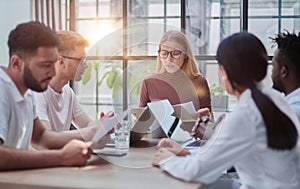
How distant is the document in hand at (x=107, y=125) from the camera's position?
1908 mm

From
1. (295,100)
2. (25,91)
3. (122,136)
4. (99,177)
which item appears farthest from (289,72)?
(25,91)

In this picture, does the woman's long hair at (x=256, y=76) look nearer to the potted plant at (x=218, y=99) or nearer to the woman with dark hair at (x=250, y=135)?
the woman with dark hair at (x=250, y=135)

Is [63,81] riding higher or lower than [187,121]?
higher

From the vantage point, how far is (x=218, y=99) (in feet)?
11.9

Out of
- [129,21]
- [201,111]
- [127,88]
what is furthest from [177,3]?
[201,111]

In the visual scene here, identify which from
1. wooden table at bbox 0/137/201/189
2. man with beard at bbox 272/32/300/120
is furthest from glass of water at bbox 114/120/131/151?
man with beard at bbox 272/32/300/120

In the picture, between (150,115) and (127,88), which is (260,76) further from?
(127,88)

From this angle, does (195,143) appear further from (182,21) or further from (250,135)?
(182,21)

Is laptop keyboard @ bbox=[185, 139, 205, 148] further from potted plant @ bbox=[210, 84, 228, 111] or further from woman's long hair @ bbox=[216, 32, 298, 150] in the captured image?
potted plant @ bbox=[210, 84, 228, 111]

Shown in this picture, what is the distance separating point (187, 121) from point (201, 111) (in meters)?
0.12

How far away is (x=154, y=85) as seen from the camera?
2760 mm

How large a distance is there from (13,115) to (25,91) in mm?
113

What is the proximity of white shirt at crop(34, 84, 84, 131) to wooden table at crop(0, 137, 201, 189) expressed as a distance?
1.73 feet

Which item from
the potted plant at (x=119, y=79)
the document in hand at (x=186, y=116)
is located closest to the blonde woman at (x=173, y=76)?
the potted plant at (x=119, y=79)
